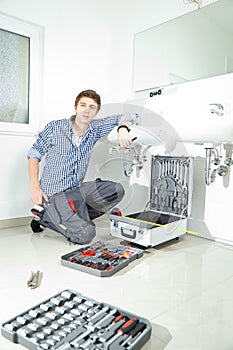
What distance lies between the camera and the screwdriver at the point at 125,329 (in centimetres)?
75

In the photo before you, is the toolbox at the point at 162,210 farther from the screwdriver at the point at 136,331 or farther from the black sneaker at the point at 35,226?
the screwdriver at the point at 136,331

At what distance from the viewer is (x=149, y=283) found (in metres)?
1.17

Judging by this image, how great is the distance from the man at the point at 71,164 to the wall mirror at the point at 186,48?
51cm

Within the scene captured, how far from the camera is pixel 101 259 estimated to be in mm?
1314

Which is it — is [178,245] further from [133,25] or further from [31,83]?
[133,25]

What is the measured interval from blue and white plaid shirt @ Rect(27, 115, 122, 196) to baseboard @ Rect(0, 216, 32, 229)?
0.33m

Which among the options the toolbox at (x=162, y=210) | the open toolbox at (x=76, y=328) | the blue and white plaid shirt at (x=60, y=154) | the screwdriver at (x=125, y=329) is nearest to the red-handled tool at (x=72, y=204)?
the blue and white plaid shirt at (x=60, y=154)

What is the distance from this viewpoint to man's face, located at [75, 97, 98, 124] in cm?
185

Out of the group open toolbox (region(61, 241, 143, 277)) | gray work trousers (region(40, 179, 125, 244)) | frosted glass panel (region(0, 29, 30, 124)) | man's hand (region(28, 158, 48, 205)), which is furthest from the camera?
frosted glass panel (region(0, 29, 30, 124))

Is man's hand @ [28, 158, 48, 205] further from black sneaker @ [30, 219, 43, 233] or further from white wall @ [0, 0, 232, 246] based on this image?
white wall @ [0, 0, 232, 246]

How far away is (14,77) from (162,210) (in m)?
1.29

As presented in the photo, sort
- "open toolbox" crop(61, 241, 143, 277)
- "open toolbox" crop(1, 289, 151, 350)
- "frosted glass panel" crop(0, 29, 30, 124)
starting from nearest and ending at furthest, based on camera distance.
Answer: "open toolbox" crop(1, 289, 151, 350)
"open toolbox" crop(61, 241, 143, 277)
"frosted glass panel" crop(0, 29, 30, 124)

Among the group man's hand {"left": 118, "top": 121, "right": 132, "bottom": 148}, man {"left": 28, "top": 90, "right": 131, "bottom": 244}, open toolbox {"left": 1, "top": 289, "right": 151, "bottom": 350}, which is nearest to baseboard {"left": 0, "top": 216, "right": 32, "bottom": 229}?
man {"left": 28, "top": 90, "right": 131, "bottom": 244}

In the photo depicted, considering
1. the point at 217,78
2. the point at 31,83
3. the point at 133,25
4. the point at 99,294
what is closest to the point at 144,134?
the point at 217,78
